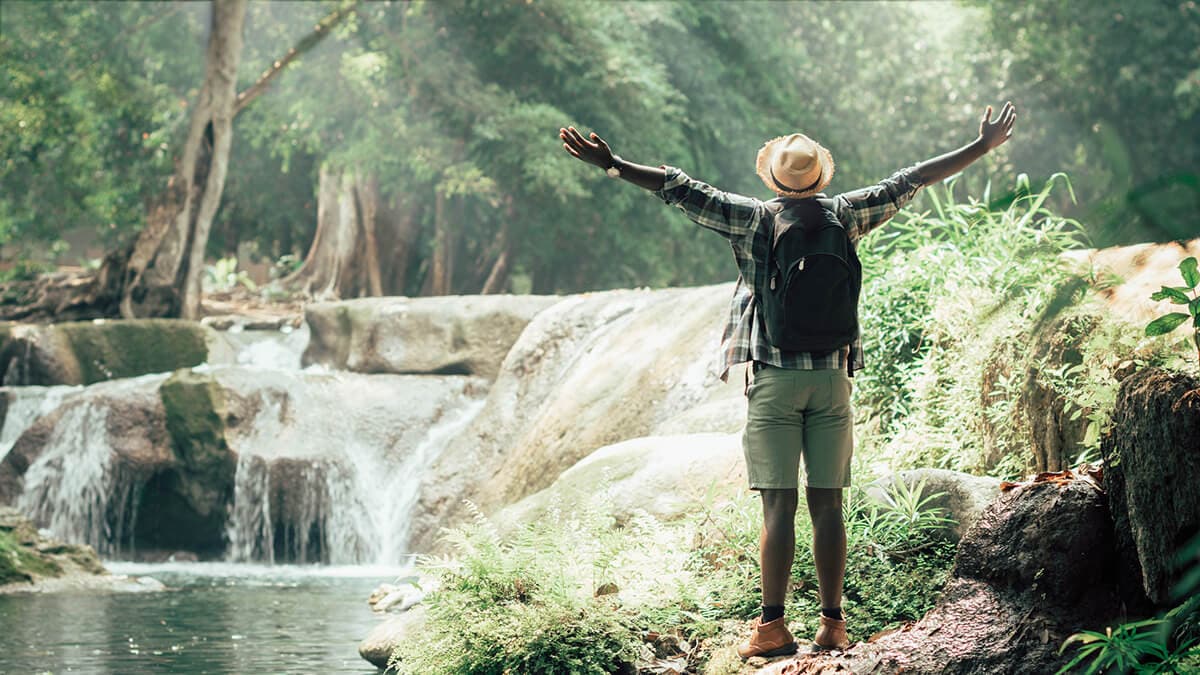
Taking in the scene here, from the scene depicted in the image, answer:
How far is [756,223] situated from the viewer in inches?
177

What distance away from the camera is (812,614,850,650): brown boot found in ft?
14.2

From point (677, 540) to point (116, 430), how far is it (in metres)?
8.69

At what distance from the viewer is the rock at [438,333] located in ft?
47.4

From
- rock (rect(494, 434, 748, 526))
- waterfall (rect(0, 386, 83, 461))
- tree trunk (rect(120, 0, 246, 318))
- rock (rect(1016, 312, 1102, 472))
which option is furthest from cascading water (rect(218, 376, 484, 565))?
rock (rect(1016, 312, 1102, 472))

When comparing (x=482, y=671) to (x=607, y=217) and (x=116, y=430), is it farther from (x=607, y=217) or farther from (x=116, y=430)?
(x=607, y=217)

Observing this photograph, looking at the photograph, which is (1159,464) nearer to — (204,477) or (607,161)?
(607,161)

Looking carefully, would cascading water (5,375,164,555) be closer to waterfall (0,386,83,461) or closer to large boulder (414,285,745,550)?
waterfall (0,386,83,461)

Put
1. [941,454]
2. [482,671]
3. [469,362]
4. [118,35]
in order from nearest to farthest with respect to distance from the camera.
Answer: [482,671] < [941,454] < [469,362] < [118,35]

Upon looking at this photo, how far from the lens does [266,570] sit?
1184cm

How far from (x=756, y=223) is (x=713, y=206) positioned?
0.16 meters

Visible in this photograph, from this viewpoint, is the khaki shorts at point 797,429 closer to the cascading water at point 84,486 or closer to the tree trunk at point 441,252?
the cascading water at point 84,486

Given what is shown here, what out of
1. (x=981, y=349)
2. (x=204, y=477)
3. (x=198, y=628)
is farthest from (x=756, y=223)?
(x=204, y=477)

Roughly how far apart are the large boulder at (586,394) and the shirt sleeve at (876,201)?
3.54 meters

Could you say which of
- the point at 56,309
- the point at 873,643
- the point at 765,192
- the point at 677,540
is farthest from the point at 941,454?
the point at 765,192
